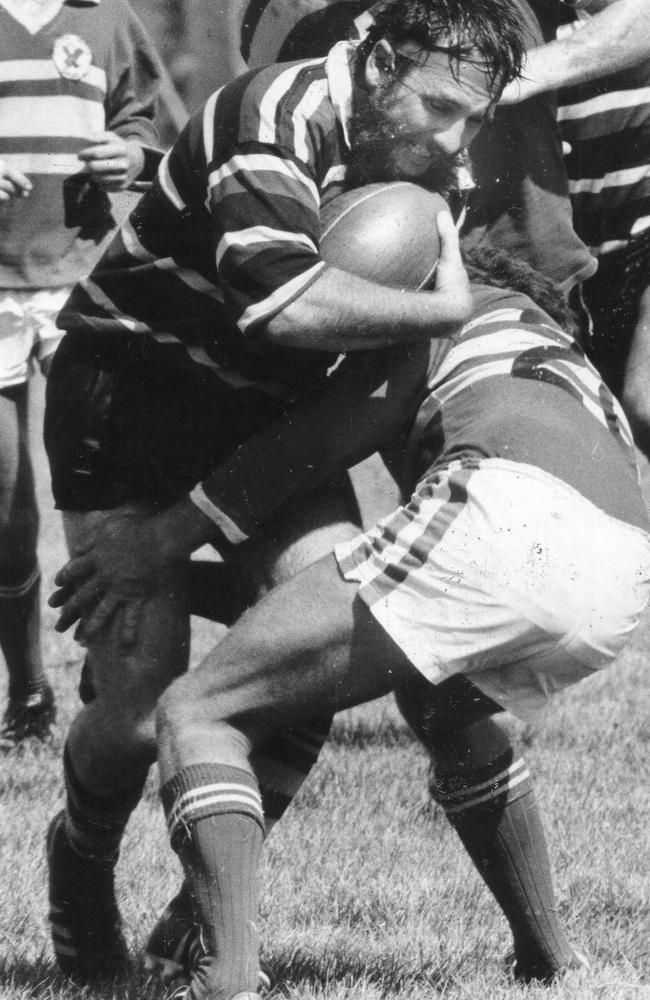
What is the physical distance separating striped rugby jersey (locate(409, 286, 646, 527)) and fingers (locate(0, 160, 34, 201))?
6.79 feet

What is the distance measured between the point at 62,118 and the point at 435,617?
3088 millimetres

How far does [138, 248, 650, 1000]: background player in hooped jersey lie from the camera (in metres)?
2.77

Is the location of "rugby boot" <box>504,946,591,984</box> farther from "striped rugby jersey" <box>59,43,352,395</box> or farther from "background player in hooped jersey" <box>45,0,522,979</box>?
"striped rugby jersey" <box>59,43,352,395</box>

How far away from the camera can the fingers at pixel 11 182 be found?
4.99 metres

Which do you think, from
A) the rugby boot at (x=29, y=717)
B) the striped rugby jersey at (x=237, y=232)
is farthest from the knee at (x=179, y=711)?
the rugby boot at (x=29, y=717)

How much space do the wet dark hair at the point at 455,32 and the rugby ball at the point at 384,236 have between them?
0.28 meters

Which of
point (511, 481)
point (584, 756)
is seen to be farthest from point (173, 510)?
point (584, 756)

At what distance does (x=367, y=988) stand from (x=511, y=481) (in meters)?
1.14

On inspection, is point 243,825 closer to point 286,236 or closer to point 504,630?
point 504,630

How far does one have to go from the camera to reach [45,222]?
535cm

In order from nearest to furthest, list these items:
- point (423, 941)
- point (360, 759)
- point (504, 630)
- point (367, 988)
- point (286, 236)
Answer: point (504, 630), point (286, 236), point (367, 988), point (423, 941), point (360, 759)

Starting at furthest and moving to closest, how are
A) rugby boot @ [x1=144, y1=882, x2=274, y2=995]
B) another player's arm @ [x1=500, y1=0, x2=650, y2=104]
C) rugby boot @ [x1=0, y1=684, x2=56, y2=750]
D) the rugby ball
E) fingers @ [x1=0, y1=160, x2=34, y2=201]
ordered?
1. rugby boot @ [x1=0, y1=684, x2=56, y2=750]
2. fingers @ [x1=0, y1=160, x2=34, y2=201]
3. another player's arm @ [x1=500, y1=0, x2=650, y2=104]
4. rugby boot @ [x1=144, y1=882, x2=274, y2=995]
5. the rugby ball

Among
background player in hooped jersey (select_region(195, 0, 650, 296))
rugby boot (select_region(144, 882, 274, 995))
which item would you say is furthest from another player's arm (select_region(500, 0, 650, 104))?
rugby boot (select_region(144, 882, 274, 995))

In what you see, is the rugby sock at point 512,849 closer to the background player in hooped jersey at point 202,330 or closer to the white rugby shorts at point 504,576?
the white rugby shorts at point 504,576
